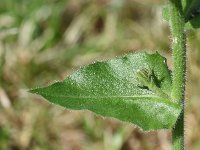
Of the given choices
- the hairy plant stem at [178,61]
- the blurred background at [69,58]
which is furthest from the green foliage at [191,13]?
the blurred background at [69,58]

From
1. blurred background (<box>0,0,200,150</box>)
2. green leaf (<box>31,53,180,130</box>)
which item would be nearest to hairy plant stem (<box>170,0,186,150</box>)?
green leaf (<box>31,53,180,130</box>)

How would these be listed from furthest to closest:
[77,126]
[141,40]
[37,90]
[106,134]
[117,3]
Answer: [117,3] → [141,40] → [77,126] → [106,134] → [37,90]

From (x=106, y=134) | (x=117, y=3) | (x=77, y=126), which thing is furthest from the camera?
(x=117, y=3)

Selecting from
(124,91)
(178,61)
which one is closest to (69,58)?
(124,91)

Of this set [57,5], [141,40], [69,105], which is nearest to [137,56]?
[69,105]

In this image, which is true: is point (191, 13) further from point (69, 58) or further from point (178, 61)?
point (69, 58)

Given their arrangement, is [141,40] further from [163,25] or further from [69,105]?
[69,105]

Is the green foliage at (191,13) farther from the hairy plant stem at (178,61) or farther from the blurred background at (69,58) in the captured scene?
the blurred background at (69,58)
